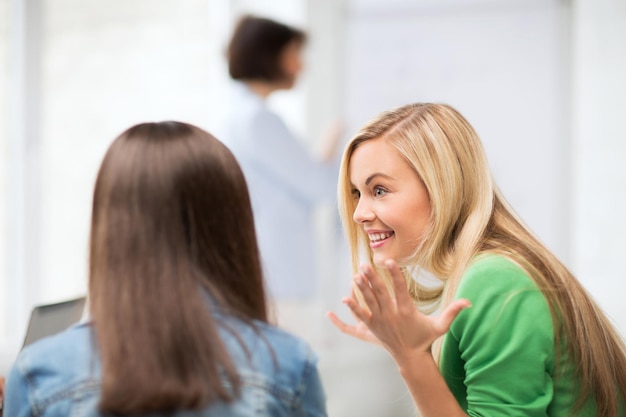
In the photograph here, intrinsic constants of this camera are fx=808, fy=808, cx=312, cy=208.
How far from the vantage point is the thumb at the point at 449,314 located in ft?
3.31

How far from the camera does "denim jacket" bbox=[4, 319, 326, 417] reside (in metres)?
0.88

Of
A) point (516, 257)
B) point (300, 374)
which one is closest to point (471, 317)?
point (516, 257)

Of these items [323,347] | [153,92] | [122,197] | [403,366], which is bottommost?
[323,347]

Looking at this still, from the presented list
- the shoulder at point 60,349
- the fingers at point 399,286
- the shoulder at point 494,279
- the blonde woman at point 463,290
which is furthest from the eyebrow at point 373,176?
the shoulder at point 60,349

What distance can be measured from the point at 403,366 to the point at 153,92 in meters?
2.41

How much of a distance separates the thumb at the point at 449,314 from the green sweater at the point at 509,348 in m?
0.13

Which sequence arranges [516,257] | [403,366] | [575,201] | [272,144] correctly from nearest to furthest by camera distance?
[403,366] → [516,257] → [272,144] → [575,201]

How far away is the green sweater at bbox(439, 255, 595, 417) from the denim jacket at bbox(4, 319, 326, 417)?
Answer: 33 centimetres

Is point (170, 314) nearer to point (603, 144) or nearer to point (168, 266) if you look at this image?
A: point (168, 266)

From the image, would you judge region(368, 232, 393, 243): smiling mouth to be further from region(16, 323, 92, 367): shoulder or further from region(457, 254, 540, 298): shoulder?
region(16, 323, 92, 367): shoulder

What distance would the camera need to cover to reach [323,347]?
313 centimetres

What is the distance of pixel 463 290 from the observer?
1186 millimetres

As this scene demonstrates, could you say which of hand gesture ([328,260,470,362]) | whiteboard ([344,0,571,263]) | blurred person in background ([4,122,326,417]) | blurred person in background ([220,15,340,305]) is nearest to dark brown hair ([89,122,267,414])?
blurred person in background ([4,122,326,417])

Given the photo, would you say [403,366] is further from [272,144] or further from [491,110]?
[491,110]
